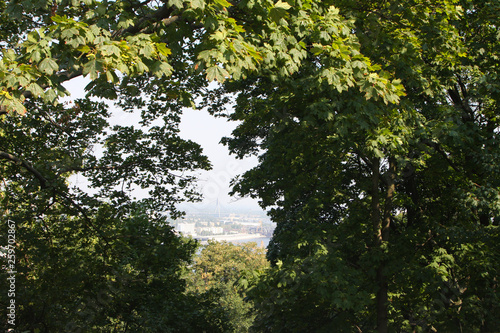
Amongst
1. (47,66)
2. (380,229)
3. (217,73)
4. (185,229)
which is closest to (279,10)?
(217,73)

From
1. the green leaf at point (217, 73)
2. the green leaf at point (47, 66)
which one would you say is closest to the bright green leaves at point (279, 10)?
the green leaf at point (217, 73)

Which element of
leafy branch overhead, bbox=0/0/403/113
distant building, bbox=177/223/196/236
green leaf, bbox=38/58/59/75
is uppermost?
leafy branch overhead, bbox=0/0/403/113

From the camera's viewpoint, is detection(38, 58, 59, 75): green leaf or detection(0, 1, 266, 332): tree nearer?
detection(38, 58, 59, 75): green leaf

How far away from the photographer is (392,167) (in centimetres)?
1058

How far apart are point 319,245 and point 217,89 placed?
27.1ft

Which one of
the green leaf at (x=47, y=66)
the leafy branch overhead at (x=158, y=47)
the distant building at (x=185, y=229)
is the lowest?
the distant building at (x=185, y=229)

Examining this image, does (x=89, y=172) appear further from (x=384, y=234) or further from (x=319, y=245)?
(x=384, y=234)

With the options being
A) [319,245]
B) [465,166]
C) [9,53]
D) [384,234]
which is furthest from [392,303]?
[9,53]

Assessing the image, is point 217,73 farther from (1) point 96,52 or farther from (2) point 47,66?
(2) point 47,66

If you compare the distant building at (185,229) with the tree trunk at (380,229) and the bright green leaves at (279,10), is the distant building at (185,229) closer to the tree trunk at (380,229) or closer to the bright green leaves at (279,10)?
the tree trunk at (380,229)

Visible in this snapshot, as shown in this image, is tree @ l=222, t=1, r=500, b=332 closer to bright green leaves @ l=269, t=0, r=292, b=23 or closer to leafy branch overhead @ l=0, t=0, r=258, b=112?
bright green leaves @ l=269, t=0, r=292, b=23

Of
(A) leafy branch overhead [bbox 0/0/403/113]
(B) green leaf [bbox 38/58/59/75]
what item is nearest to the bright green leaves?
(A) leafy branch overhead [bbox 0/0/403/113]

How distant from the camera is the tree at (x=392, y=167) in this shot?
6594 millimetres

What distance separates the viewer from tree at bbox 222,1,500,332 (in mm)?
6594
